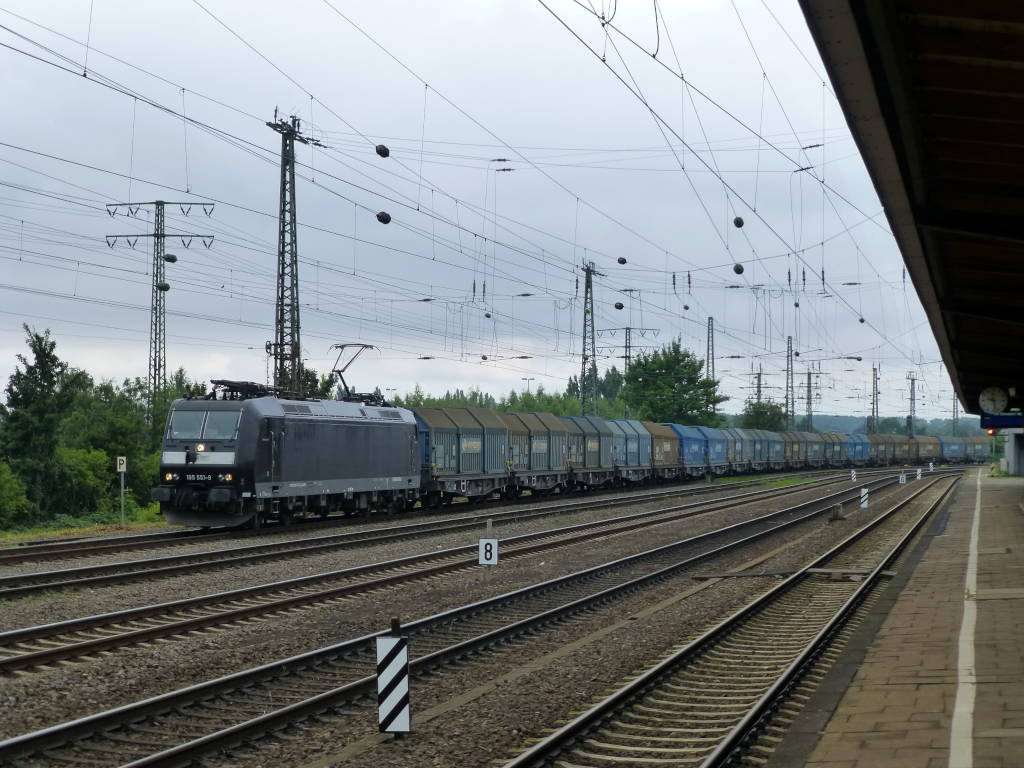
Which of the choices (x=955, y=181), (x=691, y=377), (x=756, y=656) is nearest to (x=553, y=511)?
(x=756, y=656)

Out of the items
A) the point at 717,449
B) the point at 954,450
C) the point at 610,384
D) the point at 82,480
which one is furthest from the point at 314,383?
the point at 610,384

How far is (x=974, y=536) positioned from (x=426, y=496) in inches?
686

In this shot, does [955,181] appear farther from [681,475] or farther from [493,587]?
[681,475]

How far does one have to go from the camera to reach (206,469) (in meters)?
24.4

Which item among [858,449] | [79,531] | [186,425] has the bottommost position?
[79,531]

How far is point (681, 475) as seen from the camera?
62562mm

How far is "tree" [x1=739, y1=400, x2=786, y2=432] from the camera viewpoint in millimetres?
98125

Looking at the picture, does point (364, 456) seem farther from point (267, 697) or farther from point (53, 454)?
point (53, 454)

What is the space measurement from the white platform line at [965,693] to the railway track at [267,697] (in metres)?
4.73

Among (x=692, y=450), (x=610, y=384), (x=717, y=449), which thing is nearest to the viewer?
(x=692, y=450)

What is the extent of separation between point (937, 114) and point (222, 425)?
62.4 ft

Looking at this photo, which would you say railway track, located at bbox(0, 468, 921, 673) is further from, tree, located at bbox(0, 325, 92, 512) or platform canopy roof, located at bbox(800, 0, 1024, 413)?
tree, located at bbox(0, 325, 92, 512)

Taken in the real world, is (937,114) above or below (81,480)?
above

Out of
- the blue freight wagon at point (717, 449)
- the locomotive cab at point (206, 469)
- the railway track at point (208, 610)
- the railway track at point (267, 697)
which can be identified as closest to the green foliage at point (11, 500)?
the locomotive cab at point (206, 469)
